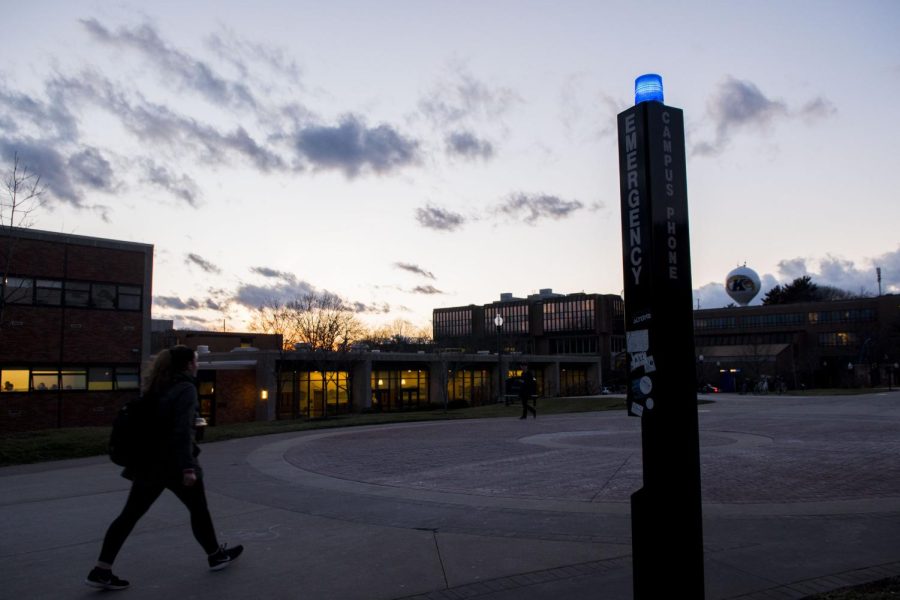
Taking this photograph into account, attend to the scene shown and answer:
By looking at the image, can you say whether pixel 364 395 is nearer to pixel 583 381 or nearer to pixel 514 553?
pixel 583 381

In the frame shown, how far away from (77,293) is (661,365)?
36056mm

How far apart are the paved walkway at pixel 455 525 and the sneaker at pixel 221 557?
0.08 m

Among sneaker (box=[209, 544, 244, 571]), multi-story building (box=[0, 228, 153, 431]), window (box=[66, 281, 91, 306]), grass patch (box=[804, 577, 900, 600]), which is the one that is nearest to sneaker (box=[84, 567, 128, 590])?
sneaker (box=[209, 544, 244, 571])

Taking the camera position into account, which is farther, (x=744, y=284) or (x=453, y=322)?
(x=453, y=322)

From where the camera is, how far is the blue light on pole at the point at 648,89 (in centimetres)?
464

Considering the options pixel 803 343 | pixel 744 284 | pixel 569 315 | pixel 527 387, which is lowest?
pixel 527 387

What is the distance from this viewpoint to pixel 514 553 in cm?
617

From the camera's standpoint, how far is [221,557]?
229 inches

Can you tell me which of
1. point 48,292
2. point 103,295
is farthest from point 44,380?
point 103,295

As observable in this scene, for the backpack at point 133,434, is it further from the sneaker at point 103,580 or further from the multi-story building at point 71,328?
the multi-story building at point 71,328

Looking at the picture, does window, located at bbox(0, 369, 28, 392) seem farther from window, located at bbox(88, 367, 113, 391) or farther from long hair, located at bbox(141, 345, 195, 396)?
long hair, located at bbox(141, 345, 195, 396)

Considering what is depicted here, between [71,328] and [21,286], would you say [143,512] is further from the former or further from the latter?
[71,328]

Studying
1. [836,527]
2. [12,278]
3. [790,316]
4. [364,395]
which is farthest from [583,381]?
[836,527]

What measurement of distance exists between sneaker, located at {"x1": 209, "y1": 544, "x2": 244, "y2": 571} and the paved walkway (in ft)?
0.27
